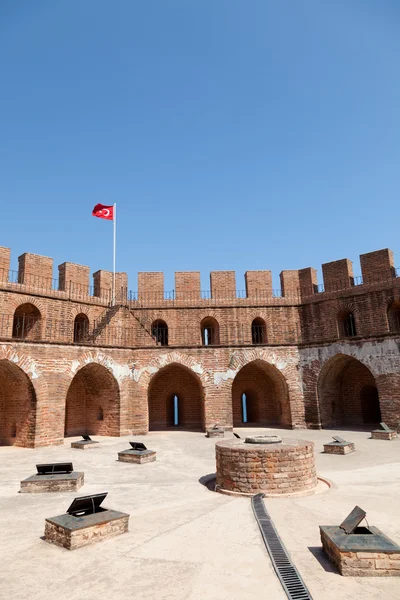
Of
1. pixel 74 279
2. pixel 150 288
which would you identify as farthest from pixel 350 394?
pixel 74 279

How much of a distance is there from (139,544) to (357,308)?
583 inches

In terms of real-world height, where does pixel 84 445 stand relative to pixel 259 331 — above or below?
below

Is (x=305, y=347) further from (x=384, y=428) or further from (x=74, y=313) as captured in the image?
(x=74, y=313)

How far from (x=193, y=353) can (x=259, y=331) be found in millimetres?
4499

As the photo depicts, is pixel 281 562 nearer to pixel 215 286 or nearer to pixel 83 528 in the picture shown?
pixel 83 528

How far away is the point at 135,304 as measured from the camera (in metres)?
19.5

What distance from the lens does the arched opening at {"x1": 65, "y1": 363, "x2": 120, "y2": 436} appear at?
1633 cm

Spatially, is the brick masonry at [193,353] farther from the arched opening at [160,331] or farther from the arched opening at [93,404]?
the arched opening at [160,331]

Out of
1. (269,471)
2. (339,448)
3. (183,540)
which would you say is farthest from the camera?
(339,448)

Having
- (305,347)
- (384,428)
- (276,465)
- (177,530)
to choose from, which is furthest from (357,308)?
(177,530)

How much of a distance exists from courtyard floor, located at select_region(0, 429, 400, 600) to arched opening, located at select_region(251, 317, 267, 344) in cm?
1011

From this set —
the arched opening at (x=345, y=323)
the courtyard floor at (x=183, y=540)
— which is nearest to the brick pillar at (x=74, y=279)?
the courtyard floor at (x=183, y=540)

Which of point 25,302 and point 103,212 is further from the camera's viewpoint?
point 103,212

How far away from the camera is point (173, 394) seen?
20.3 metres
